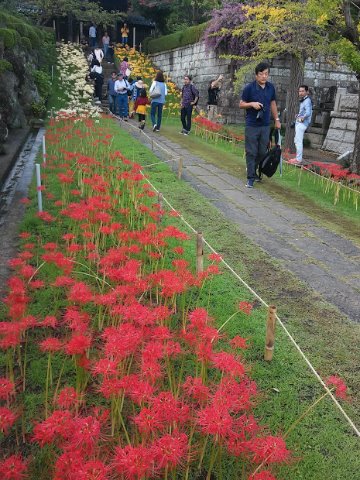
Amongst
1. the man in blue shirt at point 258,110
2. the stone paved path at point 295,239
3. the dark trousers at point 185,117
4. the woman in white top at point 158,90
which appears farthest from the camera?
the dark trousers at point 185,117

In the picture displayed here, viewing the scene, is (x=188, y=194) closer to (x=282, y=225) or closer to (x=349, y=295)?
(x=282, y=225)

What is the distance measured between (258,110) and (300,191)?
5.88ft

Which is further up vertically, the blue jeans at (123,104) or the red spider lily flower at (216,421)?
the blue jeans at (123,104)

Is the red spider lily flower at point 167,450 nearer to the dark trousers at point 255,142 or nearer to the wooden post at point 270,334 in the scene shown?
the wooden post at point 270,334

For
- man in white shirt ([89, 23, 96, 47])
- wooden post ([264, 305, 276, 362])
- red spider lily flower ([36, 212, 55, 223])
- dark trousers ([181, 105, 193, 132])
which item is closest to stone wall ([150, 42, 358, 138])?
dark trousers ([181, 105, 193, 132])

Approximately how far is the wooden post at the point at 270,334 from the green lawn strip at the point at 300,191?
333cm

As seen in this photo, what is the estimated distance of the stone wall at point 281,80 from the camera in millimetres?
15992

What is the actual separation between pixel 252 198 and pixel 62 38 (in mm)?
29919

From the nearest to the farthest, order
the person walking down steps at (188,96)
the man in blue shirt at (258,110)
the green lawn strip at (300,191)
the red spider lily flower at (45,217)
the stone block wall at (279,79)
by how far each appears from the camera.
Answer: the red spider lily flower at (45,217) < the green lawn strip at (300,191) < the man in blue shirt at (258,110) < the person walking down steps at (188,96) < the stone block wall at (279,79)

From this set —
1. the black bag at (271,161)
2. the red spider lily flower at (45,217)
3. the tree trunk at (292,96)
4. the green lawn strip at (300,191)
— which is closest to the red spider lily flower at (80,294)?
the red spider lily flower at (45,217)

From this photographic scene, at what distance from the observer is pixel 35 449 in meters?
2.34

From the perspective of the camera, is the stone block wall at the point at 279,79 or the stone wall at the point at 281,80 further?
the stone block wall at the point at 279,79

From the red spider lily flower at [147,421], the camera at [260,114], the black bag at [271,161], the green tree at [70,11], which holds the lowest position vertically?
the red spider lily flower at [147,421]

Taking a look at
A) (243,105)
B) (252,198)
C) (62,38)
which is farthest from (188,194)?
(62,38)
